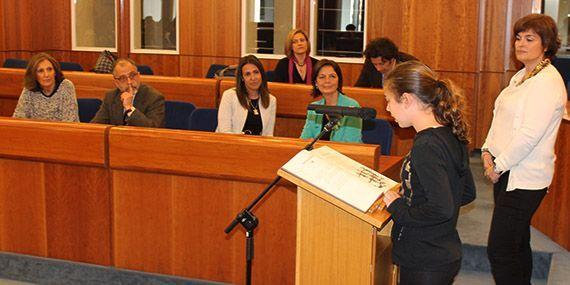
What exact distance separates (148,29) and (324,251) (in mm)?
8771

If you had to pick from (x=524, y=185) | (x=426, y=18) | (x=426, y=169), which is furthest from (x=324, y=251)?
(x=426, y=18)

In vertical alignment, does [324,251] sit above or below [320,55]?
below

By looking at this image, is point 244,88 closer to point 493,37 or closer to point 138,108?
point 138,108

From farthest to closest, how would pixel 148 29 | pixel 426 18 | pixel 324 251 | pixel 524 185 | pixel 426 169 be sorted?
pixel 148 29, pixel 426 18, pixel 524 185, pixel 324 251, pixel 426 169

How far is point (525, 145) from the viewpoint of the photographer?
3291 millimetres

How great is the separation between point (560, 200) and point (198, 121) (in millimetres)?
2503

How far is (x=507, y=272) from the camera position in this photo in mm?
3432

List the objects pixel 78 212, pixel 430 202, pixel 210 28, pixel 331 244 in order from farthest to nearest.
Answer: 1. pixel 210 28
2. pixel 78 212
3. pixel 331 244
4. pixel 430 202

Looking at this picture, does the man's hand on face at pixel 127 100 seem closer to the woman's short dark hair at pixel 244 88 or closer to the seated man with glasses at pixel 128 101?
the seated man with glasses at pixel 128 101

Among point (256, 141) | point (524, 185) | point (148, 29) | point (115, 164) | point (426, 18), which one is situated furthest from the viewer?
point (148, 29)

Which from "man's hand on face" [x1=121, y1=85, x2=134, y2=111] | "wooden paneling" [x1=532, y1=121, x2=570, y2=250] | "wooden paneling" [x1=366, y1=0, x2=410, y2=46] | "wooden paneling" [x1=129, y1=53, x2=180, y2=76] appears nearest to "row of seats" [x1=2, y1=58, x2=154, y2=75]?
"wooden paneling" [x1=129, y1=53, x2=180, y2=76]

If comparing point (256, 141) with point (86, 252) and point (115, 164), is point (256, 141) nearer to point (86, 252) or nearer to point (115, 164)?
point (115, 164)

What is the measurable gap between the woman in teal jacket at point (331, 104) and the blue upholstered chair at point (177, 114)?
1.15 m

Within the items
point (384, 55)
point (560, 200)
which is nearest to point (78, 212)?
point (384, 55)
